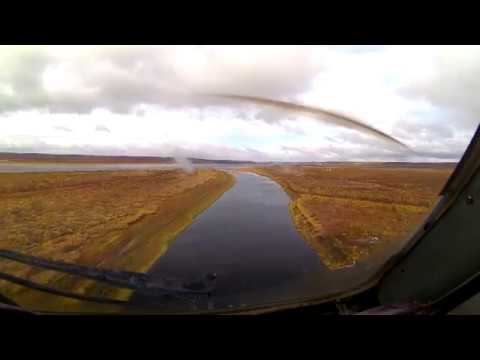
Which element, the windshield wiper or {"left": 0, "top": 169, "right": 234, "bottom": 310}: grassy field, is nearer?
the windshield wiper

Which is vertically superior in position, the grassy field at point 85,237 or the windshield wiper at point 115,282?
the grassy field at point 85,237

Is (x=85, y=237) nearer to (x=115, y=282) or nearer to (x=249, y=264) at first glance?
(x=249, y=264)

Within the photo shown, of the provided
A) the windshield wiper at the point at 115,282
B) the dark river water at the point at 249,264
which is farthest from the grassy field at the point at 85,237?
the dark river water at the point at 249,264

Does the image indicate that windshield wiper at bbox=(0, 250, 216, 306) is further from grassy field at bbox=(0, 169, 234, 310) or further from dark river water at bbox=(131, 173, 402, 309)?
grassy field at bbox=(0, 169, 234, 310)

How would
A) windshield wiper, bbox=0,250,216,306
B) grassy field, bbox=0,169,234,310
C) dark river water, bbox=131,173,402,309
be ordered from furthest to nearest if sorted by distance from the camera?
grassy field, bbox=0,169,234,310, dark river water, bbox=131,173,402,309, windshield wiper, bbox=0,250,216,306

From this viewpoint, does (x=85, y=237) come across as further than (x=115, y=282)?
Yes

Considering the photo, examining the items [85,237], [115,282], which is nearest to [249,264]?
[115,282]

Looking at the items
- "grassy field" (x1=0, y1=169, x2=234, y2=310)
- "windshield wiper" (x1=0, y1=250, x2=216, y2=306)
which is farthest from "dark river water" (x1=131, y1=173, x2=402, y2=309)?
"grassy field" (x1=0, y1=169, x2=234, y2=310)

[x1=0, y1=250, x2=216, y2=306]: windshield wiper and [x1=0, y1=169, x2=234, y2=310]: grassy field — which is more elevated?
[x1=0, y1=169, x2=234, y2=310]: grassy field

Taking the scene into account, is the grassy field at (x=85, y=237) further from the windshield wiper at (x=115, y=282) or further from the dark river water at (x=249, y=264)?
the dark river water at (x=249, y=264)
